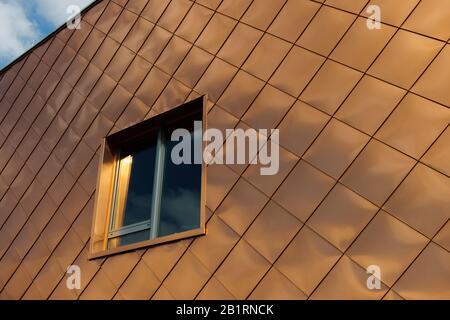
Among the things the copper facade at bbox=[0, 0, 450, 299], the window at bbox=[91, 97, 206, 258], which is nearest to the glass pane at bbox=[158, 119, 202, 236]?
the window at bbox=[91, 97, 206, 258]

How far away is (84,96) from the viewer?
10.1 m

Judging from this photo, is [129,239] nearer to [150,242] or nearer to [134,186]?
[150,242]

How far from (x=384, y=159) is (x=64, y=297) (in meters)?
5.79

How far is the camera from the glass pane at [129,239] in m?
8.00

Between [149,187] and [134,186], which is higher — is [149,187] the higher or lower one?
the lower one

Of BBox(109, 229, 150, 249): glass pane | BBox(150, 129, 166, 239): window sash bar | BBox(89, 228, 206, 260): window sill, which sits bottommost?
BBox(89, 228, 206, 260): window sill

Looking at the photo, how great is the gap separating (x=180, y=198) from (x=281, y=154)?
6.82ft

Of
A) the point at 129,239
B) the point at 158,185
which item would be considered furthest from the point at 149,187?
the point at 129,239

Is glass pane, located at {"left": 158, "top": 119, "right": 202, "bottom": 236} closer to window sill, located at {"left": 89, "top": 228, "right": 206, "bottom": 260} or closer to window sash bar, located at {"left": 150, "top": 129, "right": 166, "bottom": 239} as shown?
window sash bar, located at {"left": 150, "top": 129, "right": 166, "bottom": 239}

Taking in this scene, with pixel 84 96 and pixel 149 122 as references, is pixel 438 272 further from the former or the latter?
pixel 84 96

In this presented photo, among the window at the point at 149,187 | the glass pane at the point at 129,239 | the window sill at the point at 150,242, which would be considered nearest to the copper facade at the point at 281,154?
the window sill at the point at 150,242

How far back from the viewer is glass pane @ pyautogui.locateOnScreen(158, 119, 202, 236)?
7625mm

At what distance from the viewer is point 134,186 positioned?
8.79m
